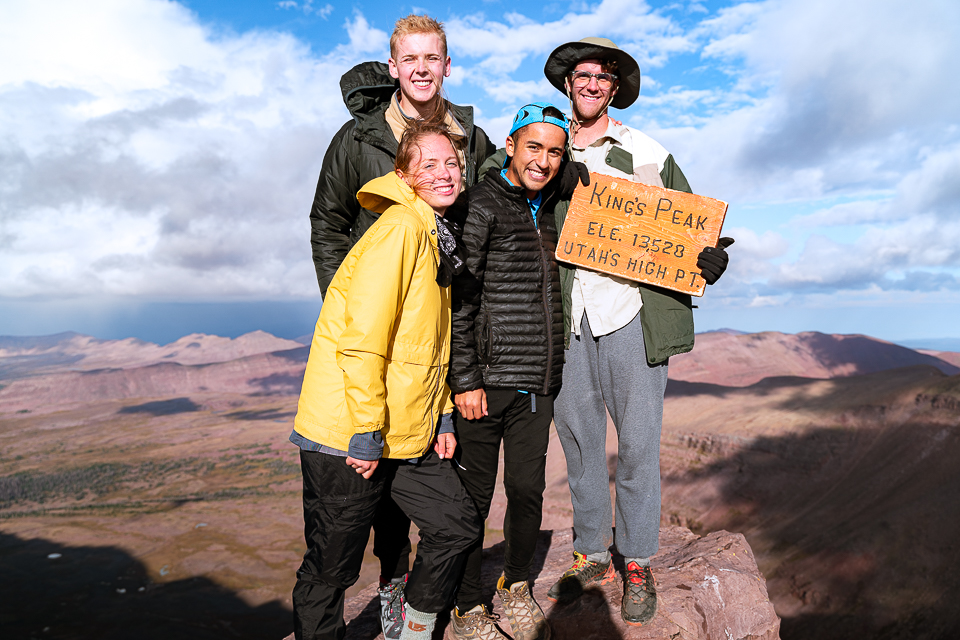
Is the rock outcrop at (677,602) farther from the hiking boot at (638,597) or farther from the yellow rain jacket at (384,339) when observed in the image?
the yellow rain jacket at (384,339)

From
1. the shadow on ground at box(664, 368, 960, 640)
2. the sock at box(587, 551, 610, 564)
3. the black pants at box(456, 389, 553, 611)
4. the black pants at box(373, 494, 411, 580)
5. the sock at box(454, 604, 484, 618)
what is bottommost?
the shadow on ground at box(664, 368, 960, 640)

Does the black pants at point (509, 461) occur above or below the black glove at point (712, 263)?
below

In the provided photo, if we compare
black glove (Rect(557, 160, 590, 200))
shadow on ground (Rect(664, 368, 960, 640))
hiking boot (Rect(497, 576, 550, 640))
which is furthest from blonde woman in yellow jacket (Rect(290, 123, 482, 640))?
shadow on ground (Rect(664, 368, 960, 640))

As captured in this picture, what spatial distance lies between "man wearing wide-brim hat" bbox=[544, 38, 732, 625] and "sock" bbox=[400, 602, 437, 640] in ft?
4.13

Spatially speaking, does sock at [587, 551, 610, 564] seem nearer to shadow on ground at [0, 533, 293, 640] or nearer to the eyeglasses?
the eyeglasses

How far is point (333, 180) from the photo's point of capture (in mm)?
3248

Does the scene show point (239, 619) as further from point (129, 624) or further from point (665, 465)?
point (665, 465)

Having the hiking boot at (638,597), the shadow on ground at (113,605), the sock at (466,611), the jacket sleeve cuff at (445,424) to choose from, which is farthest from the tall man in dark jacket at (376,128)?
the shadow on ground at (113,605)

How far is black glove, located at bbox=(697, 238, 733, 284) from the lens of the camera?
312 cm

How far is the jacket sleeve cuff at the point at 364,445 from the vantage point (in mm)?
2254

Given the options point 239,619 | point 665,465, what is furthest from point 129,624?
Result: point 665,465

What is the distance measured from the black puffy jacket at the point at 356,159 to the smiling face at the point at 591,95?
66 cm

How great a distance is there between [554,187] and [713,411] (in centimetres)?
1929

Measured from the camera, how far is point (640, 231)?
320cm
